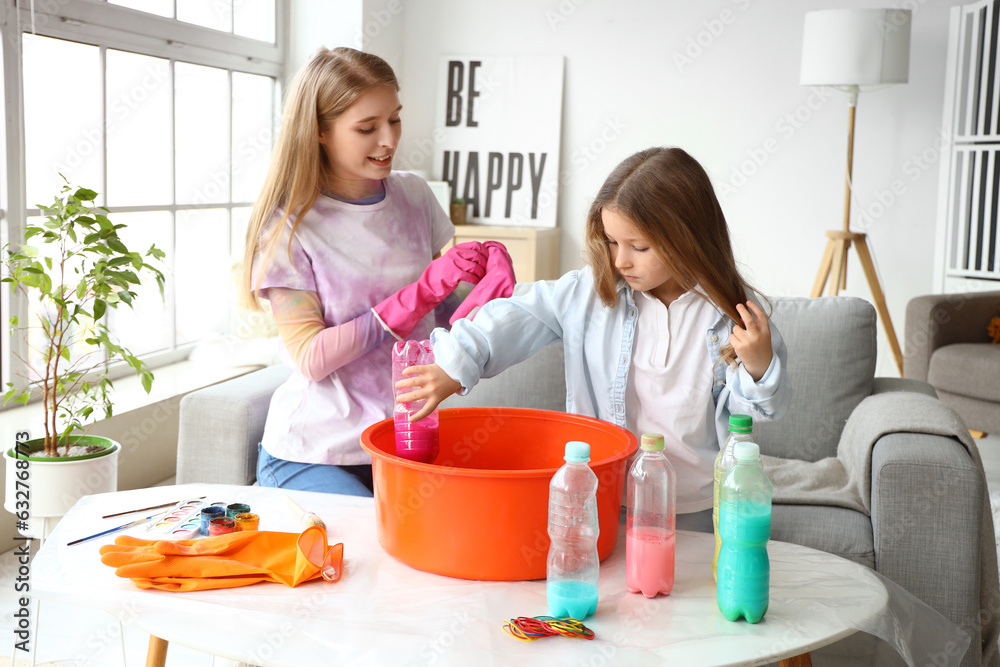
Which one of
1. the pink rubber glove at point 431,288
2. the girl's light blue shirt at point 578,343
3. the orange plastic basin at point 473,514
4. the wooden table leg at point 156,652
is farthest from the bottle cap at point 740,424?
the wooden table leg at point 156,652

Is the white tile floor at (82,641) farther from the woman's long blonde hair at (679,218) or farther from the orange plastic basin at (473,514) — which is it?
the woman's long blonde hair at (679,218)

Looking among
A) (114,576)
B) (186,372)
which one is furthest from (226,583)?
(186,372)

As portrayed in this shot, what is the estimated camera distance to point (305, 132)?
5.26ft

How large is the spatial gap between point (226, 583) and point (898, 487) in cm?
131

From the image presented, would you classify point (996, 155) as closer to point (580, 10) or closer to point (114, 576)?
point (580, 10)

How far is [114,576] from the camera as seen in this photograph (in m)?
1.08

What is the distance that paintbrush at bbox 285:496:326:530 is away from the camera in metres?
1.22

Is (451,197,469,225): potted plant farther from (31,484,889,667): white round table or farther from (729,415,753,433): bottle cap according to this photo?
(729,415,753,433): bottle cap

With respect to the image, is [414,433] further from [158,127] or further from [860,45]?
[860,45]

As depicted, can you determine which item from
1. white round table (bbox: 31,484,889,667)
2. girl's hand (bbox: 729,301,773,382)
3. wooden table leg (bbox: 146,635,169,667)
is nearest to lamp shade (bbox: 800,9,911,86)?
girl's hand (bbox: 729,301,773,382)

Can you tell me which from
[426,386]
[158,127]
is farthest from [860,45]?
[426,386]

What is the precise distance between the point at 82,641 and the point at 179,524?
0.97 metres

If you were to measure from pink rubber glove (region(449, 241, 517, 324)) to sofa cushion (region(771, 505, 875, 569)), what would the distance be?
83 cm

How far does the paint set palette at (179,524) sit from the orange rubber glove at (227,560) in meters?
0.05
